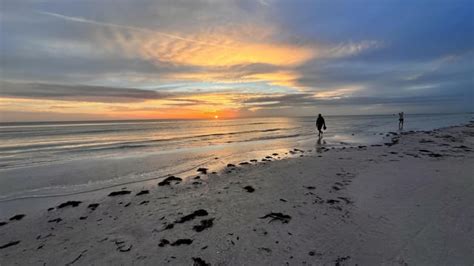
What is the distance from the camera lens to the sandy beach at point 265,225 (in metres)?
4.01

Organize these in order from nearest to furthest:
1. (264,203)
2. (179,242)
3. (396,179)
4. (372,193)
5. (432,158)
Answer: (179,242) < (264,203) < (372,193) < (396,179) < (432,158)

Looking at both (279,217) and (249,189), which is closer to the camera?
(279,217)

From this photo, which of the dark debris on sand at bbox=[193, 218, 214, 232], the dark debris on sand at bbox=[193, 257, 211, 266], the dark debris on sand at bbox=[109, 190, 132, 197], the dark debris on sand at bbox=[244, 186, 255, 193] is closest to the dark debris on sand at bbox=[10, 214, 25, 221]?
the dark debris on sand at bbox=[109, 190, 132, 197]

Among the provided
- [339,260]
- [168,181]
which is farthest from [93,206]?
[339,260]

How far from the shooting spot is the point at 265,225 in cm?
500

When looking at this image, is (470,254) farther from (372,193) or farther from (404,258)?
(372,193)

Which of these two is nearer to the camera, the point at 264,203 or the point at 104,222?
the point at 104,222

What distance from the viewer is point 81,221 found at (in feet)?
19.0

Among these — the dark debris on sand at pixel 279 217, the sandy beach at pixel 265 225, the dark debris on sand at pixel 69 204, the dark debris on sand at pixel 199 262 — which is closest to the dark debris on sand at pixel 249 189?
the sandy beach at pixel 265 225

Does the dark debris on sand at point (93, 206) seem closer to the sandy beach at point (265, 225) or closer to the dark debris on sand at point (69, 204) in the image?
the sandy beach at point (265, 225)

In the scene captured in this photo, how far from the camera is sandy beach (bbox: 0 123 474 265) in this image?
401 centimetres

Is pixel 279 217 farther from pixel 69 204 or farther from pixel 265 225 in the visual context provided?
pixel 69 204

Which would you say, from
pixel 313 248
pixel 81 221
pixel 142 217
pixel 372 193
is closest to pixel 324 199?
pixel 372 193

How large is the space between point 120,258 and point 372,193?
19.7ft
